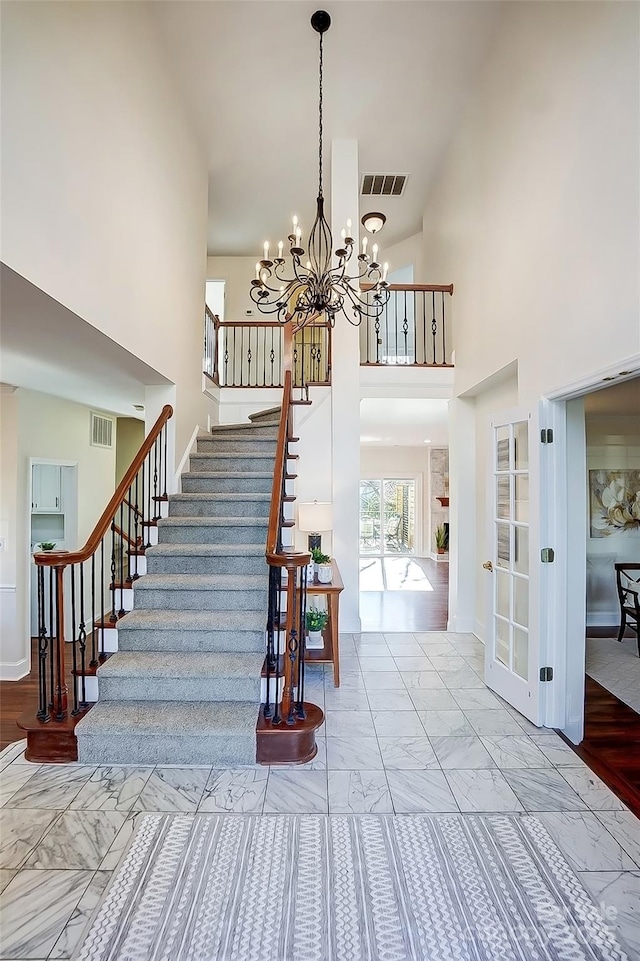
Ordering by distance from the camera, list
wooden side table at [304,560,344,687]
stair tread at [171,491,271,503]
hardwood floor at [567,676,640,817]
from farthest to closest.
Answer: stair tread at [171,491,271,503] < wooden side table at [304,560,344,687] < hardwood floor at [567,676,640,817]

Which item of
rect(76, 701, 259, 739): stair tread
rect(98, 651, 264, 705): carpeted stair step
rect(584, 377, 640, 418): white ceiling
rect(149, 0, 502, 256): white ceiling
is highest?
rect(149, 0, 502, 256): white ceiling

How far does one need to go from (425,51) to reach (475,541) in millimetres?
4646

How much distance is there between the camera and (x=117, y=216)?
295 centimetres

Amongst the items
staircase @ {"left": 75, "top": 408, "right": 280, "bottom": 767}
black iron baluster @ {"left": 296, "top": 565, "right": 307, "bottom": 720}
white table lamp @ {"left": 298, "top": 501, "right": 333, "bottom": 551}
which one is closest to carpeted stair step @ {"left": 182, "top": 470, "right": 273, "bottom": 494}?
staircase @ {"left": 75, "top": 408, "right": 280, "bottom": 767}

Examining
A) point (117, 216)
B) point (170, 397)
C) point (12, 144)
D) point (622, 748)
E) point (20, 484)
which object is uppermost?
point (117, 216)

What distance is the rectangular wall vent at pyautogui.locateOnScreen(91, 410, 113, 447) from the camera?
6.05 m

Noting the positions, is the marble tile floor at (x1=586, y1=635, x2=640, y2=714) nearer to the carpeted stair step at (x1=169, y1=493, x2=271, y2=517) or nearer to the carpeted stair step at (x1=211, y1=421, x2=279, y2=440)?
the carpeted stair step at (x1=169, y1=493, x2=271, y2=517)

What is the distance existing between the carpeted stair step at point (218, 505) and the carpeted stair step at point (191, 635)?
4.03 feet

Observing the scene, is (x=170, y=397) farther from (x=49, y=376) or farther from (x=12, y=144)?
(x=12, y=144)

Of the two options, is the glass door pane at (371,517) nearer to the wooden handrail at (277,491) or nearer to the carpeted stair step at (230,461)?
the carpeted stair step at (230,461)

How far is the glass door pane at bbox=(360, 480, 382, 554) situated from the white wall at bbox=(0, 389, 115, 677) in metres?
6.59

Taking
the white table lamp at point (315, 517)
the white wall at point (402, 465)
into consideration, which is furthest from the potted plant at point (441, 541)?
the white table lamp at point (315, 517)

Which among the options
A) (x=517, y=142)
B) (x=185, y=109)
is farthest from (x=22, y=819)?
(x=185, y=109)

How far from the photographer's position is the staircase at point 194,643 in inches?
100
